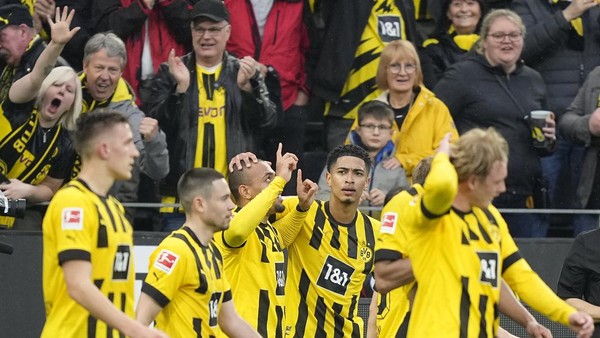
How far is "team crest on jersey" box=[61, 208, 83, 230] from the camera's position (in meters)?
6.87

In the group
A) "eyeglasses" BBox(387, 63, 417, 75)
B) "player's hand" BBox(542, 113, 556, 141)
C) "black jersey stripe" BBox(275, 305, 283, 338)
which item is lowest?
"black jersey stripe" BBox(275, 305, 283, 338)

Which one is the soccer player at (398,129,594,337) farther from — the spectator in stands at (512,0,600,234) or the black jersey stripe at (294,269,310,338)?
the spectator in stands at (512,0,600,234)

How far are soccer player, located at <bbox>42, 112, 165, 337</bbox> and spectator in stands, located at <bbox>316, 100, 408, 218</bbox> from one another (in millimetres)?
4254

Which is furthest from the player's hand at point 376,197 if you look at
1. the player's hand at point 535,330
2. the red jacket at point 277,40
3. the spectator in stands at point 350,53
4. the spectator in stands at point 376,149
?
the player's hand at point 535,330

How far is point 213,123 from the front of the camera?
11.2 m

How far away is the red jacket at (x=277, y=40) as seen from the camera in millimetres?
11727

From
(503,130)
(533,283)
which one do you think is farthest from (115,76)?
(533,283)

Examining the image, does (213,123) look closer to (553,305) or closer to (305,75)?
(305,75)

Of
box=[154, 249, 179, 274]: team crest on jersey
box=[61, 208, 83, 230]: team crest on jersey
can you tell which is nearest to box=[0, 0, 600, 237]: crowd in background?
box=[154, 249, 179, 274]: team crest on jersey

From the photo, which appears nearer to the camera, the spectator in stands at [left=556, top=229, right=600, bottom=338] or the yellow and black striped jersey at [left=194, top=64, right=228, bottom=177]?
the spectator in stands at [left=556, top=229, right=600, bottom=338]

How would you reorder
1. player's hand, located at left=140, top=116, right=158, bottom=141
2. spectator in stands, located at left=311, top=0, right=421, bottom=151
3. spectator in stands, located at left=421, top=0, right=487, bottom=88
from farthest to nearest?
spectator in stands, located at left=421, top=0, right=487, bottom=88, spectator in stands, located at left=311, top=0, right=421, bottom=151, player's hand, located at left=140, top=116, right=158, bottom=141

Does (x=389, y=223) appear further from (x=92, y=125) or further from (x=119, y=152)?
(x=92, y=125)

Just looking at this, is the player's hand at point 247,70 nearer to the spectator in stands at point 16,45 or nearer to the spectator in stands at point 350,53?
the spectator in stands at point 350,53

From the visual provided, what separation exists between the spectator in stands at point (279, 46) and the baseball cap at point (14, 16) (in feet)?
5.94
